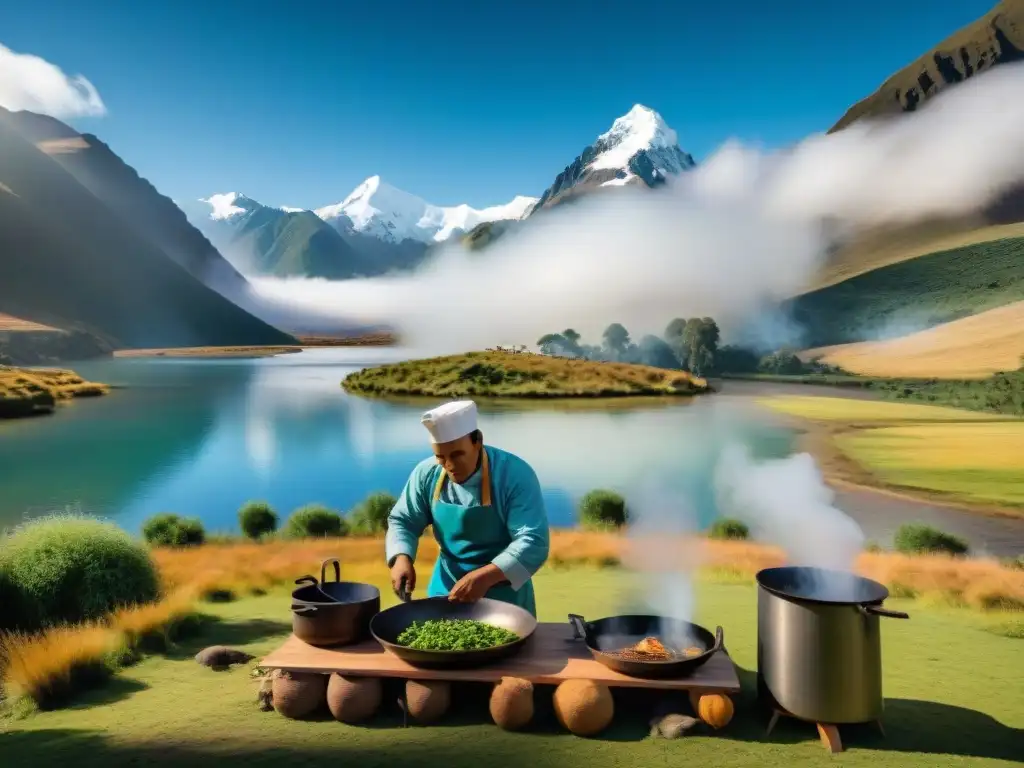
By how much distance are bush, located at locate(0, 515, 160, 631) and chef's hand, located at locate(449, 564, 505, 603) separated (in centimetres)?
294

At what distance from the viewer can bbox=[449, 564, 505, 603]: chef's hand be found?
3.47 meters

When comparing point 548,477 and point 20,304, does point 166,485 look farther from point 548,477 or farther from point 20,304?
point 20,304

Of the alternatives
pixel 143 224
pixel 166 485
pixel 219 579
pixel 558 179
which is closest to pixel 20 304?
pixel 166 485

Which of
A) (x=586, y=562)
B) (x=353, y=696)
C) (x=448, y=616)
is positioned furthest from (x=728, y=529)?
(x=353, y=696)

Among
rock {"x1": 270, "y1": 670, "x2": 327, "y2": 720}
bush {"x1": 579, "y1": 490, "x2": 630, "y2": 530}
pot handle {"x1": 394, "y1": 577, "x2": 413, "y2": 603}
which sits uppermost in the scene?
pot handle {"x1": 394, "y1": 577, "x2": 413, "y2": 603}

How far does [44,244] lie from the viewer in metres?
32.4

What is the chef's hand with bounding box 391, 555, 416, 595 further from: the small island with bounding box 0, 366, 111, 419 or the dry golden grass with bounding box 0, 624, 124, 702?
the small island with bounding box 0, 366, 111, 419

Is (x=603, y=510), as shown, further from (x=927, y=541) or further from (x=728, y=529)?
(x=927, y=541)

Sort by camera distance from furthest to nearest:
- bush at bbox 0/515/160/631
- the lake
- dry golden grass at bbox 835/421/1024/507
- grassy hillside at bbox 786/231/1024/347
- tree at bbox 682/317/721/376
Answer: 1. tree at bbox 682/317/721/376
2. grassy hillside at bbox 786/231/1024/347
3. the lake
4. dry golden grass at bbox 835/421/1024/507
5. bush at bbox 0/515/160/631

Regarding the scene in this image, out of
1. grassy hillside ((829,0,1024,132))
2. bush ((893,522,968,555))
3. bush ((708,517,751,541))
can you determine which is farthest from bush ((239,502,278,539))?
grassy hillside ((829,0,1024,132))

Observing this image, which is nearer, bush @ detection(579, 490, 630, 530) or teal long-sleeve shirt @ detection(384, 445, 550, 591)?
teal long-sleeve shirt @ detection(384, 445, 550, 591)

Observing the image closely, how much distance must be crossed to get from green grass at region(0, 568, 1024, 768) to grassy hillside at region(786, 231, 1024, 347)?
12.5 m

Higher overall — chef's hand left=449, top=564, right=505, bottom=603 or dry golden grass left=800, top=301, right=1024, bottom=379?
dry golden grass left=800, top=301, right=1024, bottom=379

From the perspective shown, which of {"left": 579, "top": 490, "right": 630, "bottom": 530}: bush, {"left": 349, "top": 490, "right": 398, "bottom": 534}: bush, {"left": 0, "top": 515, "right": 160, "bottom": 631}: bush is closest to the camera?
{"left": 0, "top": 515, "right": 160, "bottom": 631}: bush
